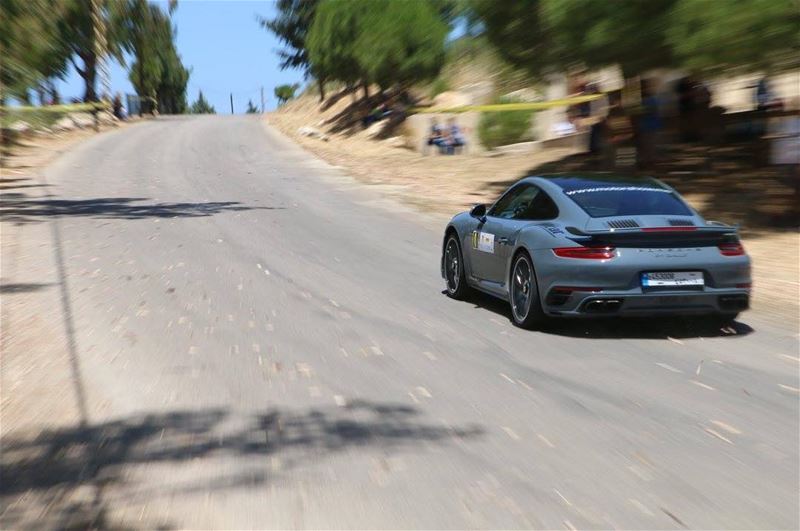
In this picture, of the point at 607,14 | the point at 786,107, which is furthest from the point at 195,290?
the point at 786,107

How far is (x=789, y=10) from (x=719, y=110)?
765cm

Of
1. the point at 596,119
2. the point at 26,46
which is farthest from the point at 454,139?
the point at 26,46

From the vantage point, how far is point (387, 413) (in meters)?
6.03

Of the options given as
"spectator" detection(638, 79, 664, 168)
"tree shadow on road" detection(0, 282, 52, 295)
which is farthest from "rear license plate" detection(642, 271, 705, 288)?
"spectator" detection(638, 79, 664, 168)

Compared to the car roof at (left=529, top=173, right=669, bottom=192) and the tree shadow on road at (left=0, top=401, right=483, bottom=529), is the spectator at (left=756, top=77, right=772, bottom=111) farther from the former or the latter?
the tree shadow on road at (left=0, top=401, right=483, bottom=529)

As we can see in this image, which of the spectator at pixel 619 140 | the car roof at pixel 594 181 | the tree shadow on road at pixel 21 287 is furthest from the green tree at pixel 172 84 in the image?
the car roof at pixel 594 181

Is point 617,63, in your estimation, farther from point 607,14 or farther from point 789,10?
point 789,10

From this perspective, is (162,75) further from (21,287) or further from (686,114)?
(21,287)

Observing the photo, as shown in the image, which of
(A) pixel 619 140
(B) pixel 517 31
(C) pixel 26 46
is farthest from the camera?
(A) pixel 619 140

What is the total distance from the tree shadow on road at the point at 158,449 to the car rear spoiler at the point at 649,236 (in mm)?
2799

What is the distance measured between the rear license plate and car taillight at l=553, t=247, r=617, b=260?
329 mm

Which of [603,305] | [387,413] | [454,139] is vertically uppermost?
[454,139]

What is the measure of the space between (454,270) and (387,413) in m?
4.96

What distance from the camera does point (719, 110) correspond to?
2331 cm
